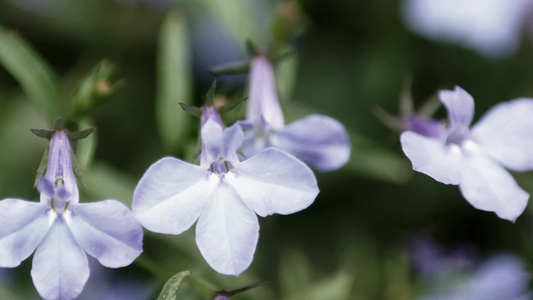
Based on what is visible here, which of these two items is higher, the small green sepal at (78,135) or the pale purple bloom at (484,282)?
the small green sepal at (78,135)

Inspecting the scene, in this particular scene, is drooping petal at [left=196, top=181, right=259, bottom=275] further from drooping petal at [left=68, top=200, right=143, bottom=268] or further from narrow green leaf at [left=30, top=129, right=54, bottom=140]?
narrow green leaf at [left=30, top=129, right=54, bottom=140]

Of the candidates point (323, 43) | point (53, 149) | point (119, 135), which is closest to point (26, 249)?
point (53, 149)

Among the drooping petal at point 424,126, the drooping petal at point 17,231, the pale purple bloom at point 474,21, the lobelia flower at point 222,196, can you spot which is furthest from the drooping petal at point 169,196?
the pale purple bloom at point 474,21

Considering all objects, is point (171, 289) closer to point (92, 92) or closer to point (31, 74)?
point (92, 92)

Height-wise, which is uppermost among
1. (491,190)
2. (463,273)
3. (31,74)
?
(31,74)

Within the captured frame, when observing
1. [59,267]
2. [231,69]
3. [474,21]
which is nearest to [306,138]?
[231,69]

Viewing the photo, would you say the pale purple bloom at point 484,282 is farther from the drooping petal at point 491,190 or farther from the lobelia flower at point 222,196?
the lobelia flower at point 222,196
